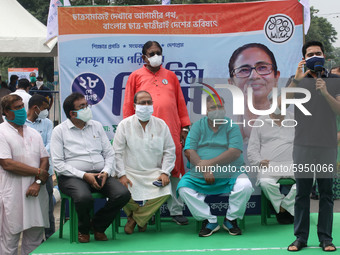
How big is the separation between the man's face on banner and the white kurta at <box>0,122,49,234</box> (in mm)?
2692

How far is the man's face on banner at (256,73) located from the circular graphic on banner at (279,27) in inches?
9.8

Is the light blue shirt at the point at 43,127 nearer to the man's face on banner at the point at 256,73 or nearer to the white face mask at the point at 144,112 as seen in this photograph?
the white face mask at the point at 144,112

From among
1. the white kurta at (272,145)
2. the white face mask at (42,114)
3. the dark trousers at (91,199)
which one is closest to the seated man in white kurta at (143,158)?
the dark trousers at (91,199)

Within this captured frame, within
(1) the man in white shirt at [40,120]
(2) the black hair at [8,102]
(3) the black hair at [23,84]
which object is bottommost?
(1) the man in white shirt at [40,120]

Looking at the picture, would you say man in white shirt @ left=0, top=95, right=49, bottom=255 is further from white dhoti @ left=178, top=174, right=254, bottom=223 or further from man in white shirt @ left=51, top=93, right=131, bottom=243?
white dhoti @ left=178, top=174, right=254, bottom=223

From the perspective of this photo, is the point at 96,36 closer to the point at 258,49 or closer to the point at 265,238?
the point at 258,49

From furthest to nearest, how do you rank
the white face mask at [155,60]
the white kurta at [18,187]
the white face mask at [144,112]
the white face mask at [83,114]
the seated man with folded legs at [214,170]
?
the white face mask at [155,60] → the white face mask at [144,112] → the seated man with folded legs at [214,170] → the white face mask at [83,114] → the white kurta at [18,187]

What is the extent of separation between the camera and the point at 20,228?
18.2 ft

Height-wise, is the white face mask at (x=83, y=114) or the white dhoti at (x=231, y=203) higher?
the white face mask at (x=83, y=114)

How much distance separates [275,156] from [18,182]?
9.68ft

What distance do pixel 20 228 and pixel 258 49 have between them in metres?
Result: 3.51

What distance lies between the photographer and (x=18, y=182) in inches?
219

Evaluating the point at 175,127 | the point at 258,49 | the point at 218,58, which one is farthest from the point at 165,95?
the point at 258,49

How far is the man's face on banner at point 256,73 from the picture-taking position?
6898 millimetres
